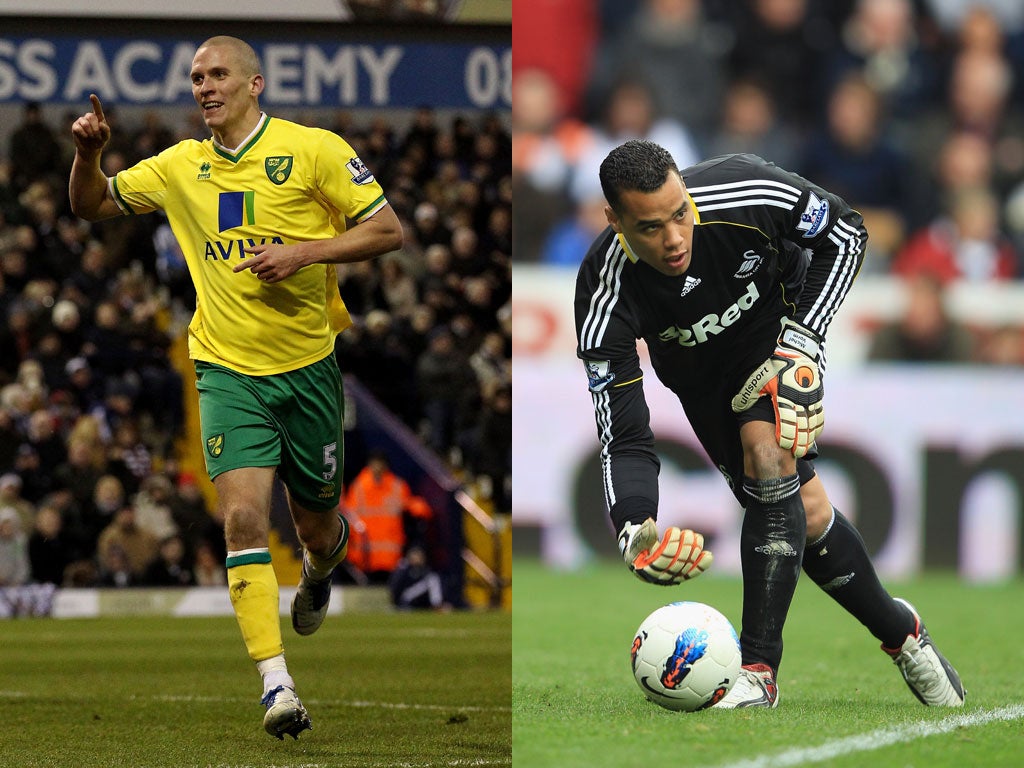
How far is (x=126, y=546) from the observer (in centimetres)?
1323

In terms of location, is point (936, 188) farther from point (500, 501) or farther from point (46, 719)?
point (46, 719)

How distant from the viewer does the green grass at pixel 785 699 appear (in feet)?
13.8

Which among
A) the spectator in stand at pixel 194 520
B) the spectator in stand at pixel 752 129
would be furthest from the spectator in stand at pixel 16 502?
the spectator in stand at pixel 752 129

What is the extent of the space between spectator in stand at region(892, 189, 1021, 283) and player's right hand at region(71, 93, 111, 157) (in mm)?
10197

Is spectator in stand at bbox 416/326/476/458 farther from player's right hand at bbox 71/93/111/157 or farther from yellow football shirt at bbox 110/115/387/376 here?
player's right hand at bbox 71/93/111/157

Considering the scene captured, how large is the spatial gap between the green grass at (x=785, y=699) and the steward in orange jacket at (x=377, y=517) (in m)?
2.62

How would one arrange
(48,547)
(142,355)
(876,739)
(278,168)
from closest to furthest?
(876,739)
(278,168)
(48,547)
(142,355)

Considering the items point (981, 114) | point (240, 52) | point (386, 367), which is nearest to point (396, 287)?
point (386, 367)

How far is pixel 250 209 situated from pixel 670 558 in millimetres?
2086

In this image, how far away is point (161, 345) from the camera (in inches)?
576

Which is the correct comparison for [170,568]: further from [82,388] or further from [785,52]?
[785,52]

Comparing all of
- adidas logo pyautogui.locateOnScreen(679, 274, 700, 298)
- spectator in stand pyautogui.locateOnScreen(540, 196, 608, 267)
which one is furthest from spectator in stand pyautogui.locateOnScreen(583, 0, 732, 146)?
adidas logo pyautogui.locateOnScreen(679, 274, 700, 298)

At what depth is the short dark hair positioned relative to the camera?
15.8 ft

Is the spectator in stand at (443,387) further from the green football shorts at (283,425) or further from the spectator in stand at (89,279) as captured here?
the green football shorts at (283,425)
